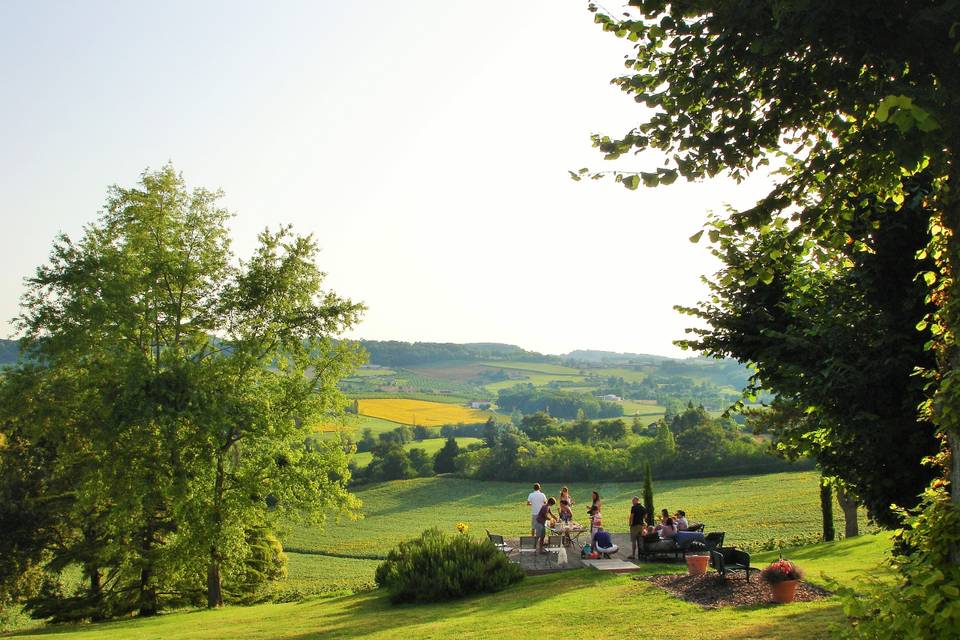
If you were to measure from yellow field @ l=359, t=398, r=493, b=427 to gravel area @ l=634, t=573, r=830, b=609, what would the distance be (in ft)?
316

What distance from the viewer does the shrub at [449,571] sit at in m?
18.4

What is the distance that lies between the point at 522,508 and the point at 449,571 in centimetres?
4521

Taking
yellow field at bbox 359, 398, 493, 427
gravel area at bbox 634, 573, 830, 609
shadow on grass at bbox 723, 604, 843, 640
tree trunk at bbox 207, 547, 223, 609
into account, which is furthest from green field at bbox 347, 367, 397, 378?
shadow on grass at bbox 723, 604, 843, 640

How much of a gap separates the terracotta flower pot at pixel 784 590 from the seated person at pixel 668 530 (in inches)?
233

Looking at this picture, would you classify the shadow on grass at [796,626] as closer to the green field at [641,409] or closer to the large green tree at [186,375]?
the large green tree at [186,375]

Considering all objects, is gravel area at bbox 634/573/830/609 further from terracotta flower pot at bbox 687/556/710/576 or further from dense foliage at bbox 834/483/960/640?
dense foliage at bbox 834/483/960/640

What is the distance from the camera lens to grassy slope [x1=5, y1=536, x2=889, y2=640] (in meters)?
11.9

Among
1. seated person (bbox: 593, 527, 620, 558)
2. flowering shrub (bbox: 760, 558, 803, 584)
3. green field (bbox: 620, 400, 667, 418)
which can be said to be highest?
green field (bbox: 620, 400, 667, 418)

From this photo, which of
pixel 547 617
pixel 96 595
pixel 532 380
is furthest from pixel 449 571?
pixel 532 380

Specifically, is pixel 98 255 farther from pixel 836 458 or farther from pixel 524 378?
pixel 524 378

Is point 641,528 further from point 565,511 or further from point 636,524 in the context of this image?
point 565,511

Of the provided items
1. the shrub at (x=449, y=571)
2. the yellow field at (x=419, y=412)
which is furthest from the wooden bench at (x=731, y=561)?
the yellow field at (x=419, y=412)

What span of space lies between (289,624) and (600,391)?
159430 millimetres

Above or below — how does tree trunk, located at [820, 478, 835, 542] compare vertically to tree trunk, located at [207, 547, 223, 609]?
above
